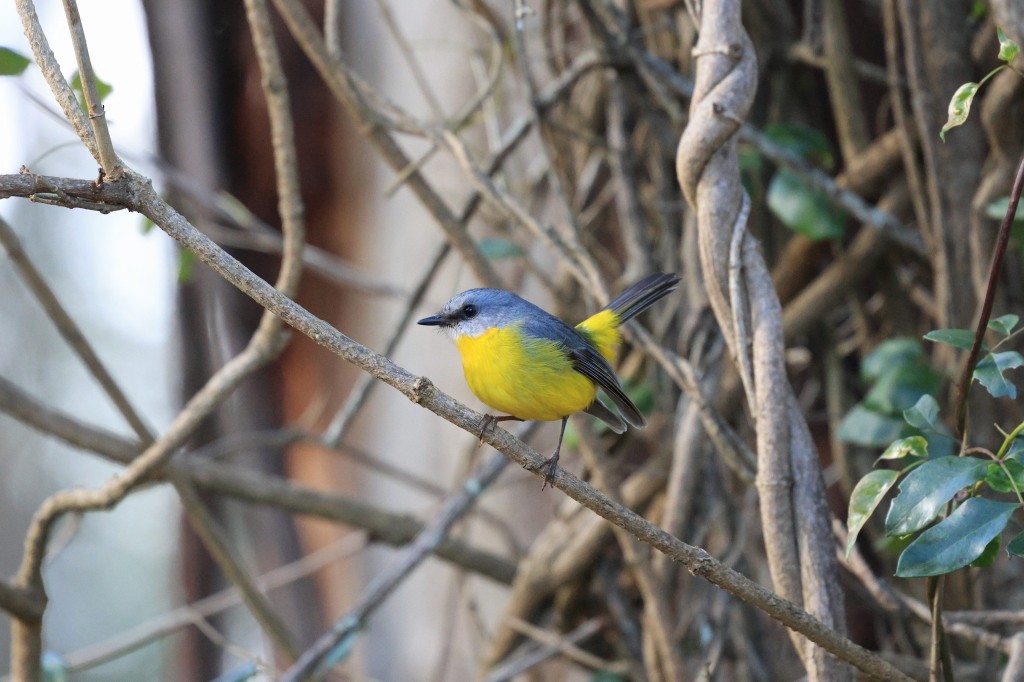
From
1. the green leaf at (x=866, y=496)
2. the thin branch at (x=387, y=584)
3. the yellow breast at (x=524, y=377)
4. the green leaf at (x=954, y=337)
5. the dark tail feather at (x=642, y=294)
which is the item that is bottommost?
the thin branch at (x=387, y=584)

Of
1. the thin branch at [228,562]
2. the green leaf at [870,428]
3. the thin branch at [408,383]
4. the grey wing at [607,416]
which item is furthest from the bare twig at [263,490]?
the thin branch at [408,383]

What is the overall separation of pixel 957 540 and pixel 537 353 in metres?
1.07

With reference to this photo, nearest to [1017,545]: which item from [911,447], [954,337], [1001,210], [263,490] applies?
[911,447]

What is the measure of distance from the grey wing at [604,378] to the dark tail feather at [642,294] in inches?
4.9

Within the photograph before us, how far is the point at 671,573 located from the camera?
2574mm

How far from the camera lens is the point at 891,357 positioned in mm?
2336

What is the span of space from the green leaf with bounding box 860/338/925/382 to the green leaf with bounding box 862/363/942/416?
0.02 meters

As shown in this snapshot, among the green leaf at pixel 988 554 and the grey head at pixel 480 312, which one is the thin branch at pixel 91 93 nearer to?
the grey head at pixel 480 312

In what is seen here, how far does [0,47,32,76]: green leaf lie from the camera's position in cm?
194

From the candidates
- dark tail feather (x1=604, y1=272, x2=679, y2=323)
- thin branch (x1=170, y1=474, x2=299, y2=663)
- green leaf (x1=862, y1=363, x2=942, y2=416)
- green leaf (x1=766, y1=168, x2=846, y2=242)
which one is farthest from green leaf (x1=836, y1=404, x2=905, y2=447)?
thin branch (x1=170, y1=474, x2=299, y2=663)

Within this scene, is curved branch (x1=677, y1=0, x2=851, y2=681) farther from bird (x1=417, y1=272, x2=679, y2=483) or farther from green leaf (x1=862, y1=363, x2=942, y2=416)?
green leaf (x1=862, y1=363, x2=942, y2=416)

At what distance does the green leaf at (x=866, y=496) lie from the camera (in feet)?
4.23

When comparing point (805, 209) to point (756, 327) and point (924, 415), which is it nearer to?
point (756, 327)

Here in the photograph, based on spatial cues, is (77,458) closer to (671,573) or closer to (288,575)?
(288,575)
